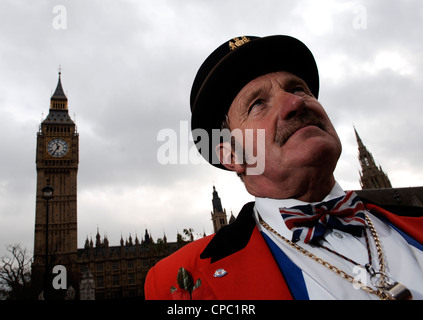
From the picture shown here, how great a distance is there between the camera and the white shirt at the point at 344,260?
1342 millimetres

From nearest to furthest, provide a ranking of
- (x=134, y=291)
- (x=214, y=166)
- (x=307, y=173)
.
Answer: (x=307, y=173) → (x=214, y=166) → (x=134, y=291)

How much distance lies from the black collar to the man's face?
384mm

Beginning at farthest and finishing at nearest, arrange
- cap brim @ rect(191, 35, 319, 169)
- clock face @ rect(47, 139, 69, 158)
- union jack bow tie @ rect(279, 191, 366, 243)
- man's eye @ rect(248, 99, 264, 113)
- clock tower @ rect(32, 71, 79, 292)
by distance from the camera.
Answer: clock face @ rect(47, 139, 69, 158)
clock tower @ rect(32, 71, 79, 292)
cap brim @ rect(191, 35, 319, 169)
man's eye @ rect(248, 99, 264, 113)
union jack bow tie @ rect(279, 191, 366, 243)

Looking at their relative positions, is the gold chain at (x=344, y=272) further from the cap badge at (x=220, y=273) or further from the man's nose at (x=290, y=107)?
the man's nose at (x=290, y=107)

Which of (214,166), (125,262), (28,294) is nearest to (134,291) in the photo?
(125,262)

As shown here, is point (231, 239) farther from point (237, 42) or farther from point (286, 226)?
point (237, 42)

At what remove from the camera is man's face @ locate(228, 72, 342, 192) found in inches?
61.6

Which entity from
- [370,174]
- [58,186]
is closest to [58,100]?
[58,186]

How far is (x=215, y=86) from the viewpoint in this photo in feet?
6.73

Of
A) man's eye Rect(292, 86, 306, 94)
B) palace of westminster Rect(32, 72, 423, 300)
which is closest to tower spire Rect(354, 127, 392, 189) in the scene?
palace of westminster Rect(32, 72, 423, 300)

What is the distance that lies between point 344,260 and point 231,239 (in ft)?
2.24

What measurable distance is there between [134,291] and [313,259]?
6645 cm

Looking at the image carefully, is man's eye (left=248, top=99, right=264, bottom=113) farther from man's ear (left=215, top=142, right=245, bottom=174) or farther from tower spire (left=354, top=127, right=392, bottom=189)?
tower spire (left=354, top=127, right=392, bottom=189)
